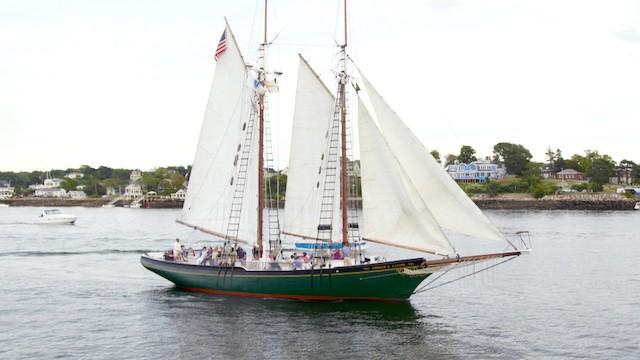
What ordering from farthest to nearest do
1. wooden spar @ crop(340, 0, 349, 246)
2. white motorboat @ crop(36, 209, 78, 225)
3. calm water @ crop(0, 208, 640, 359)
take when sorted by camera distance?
1. white motorboat @ crop(36, 209, 78, 225)
2. wooden spar @ crop(340, 0, 349, 246)
3. calm water @ crop(0, 208, 640, 359)

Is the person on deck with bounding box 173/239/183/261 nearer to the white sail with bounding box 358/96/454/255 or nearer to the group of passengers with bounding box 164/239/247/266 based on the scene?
the group of passengers with bounding box 164/239/247/266

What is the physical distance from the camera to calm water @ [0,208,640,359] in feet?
100

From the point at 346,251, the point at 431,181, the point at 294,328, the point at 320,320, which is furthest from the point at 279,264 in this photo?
the point at 431,181

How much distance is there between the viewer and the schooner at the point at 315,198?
3591cm

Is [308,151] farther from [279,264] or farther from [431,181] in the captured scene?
[431,181]

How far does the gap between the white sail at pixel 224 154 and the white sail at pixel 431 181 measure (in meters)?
8.82

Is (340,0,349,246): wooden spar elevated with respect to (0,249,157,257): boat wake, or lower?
elevated

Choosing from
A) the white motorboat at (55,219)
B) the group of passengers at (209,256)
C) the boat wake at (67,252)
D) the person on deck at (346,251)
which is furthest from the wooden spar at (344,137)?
the white motorboat at (55,219)

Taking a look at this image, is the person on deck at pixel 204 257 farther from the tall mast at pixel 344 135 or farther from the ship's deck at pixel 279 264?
the tall mast at pixel 344 135

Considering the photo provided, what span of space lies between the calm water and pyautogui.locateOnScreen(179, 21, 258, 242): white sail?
4.90 m

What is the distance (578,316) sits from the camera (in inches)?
1483

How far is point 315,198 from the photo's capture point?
1619 inches

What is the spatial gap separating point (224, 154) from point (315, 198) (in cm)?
627

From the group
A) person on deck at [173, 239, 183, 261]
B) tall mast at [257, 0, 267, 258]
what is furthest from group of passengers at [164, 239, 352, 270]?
tall mast at [257, 0, 267, 258]
